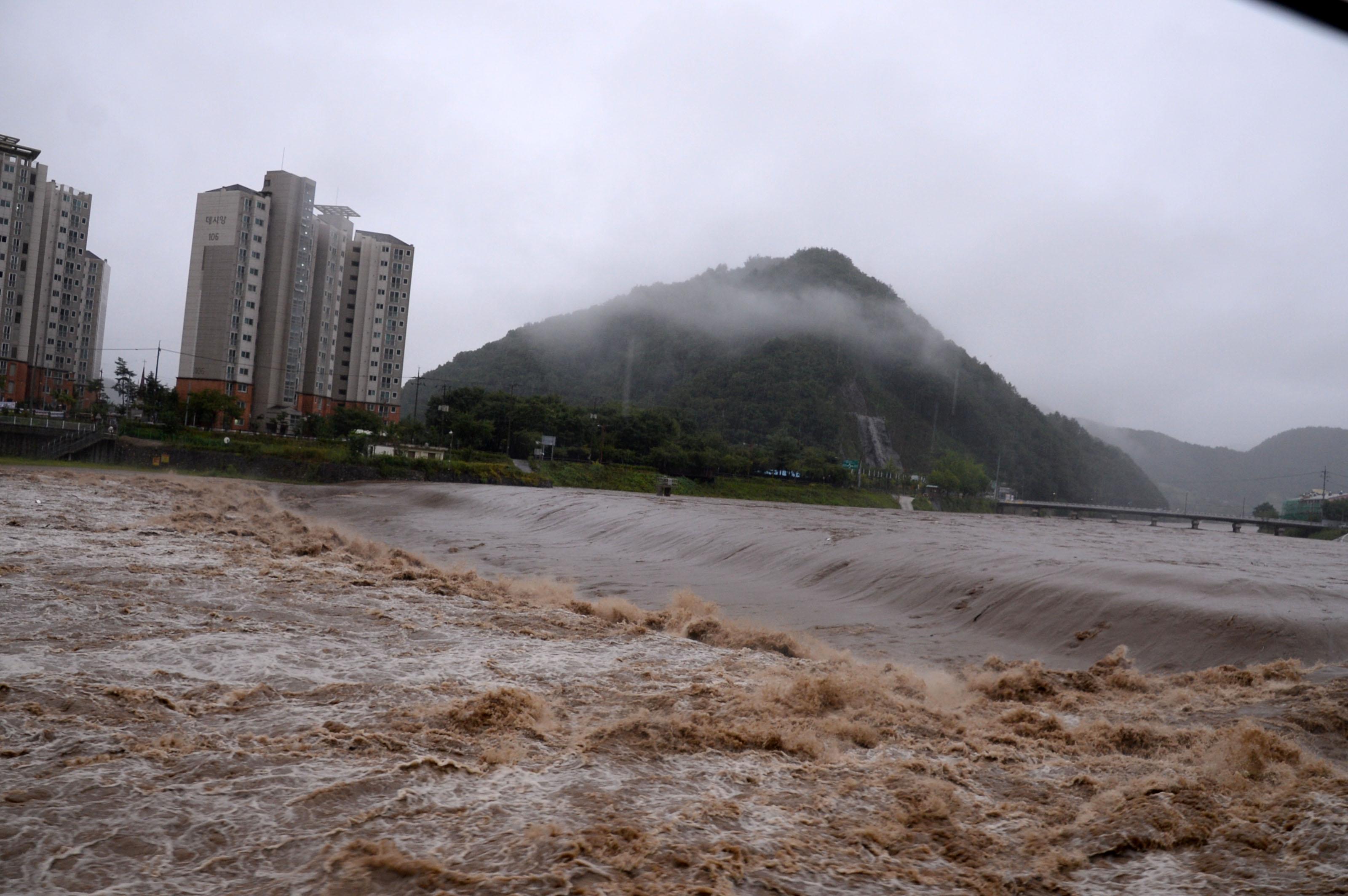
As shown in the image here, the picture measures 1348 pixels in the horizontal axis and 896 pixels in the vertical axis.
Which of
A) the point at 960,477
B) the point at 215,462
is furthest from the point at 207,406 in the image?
the point at 960,477

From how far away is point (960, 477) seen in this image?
306 ft

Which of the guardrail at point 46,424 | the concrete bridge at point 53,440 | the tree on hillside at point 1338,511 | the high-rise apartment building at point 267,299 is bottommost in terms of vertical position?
the concrete bridge at point 53,440

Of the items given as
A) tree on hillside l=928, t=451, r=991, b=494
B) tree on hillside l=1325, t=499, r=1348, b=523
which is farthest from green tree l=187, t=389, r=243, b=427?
tree on hillside l=1325, t=499, r=1348, b=523

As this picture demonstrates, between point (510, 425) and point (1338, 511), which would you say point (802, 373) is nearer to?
point (510, 425)

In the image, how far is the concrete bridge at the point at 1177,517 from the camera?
67812mm

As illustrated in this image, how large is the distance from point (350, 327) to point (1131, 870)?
76.8m

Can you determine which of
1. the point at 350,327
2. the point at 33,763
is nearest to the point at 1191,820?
the point at 33,763

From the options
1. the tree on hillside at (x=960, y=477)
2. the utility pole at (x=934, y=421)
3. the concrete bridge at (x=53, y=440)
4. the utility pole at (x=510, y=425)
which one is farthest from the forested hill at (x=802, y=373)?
the concrete bridge at (x=53, y=440)

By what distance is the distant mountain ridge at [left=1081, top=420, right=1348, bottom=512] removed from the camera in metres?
88.9

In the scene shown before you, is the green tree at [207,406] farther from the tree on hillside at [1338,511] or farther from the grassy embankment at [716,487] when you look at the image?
the tree on hillside at [1338,511]

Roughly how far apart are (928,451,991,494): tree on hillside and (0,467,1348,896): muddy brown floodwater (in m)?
84.7

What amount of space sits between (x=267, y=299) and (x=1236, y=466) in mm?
123925

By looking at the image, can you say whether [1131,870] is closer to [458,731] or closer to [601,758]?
[601,758]

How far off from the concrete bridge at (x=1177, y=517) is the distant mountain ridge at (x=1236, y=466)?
47.8 ft
